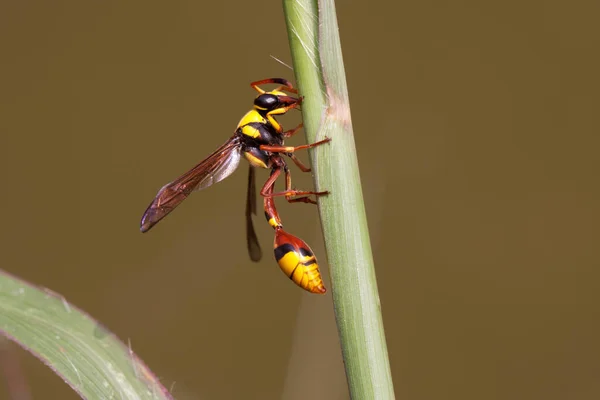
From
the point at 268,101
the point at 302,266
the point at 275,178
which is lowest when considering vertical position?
the point at 302,266

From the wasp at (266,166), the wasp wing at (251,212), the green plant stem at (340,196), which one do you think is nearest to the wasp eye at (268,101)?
the wasp at (266,166)

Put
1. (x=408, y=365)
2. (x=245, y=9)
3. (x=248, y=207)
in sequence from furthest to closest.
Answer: (x=245, y=9)
(x=408, y=365)
(x=248, y=207)

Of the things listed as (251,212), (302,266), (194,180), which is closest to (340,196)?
(302,266)

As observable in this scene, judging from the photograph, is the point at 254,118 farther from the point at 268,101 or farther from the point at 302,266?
the point at 302,266

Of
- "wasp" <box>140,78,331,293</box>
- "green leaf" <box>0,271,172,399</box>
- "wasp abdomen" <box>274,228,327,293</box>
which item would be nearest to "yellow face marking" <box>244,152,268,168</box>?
"wasp" <box>140,78,331,293</box>

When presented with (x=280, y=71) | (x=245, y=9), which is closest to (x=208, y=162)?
(x=280, y=71)

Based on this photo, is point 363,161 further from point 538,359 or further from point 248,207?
point 248,207

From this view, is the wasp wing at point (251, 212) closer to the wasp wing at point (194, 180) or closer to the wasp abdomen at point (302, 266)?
the wasp wing at point (194, 180)
